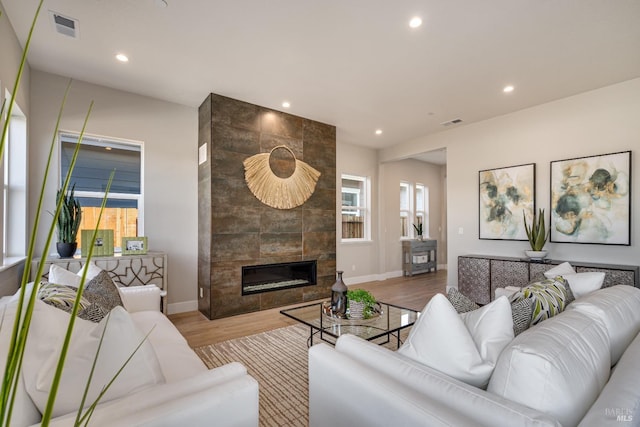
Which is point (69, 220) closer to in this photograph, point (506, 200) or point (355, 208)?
point (355, 208)

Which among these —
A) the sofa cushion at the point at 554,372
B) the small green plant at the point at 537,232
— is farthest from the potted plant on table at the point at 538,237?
the sofa cushion at the point at 554,372

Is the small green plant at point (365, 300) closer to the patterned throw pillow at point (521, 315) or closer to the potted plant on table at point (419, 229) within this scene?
the patterned throw pillow at point (521, 315)

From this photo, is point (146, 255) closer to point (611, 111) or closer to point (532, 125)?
point (532, 125)

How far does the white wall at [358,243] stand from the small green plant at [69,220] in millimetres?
3789

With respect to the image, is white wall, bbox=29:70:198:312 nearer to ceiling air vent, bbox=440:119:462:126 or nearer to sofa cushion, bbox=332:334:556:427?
sofa cushion, bbox=332:334:556:427

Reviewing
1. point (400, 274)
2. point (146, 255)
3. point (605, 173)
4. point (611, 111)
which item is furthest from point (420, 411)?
point (400, 274)

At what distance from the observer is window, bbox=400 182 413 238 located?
7113 millimetres

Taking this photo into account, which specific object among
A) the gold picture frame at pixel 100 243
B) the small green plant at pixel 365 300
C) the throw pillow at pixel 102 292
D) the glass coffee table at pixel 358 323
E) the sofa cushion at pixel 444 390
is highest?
the gold picture frame at pixel 100 243

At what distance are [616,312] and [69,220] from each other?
4.27 metres

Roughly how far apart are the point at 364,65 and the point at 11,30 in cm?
299

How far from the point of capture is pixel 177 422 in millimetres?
1002

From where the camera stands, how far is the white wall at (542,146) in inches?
137

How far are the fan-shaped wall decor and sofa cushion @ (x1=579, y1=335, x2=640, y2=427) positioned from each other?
12.0 feet

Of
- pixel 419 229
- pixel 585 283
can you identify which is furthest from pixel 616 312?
pixel 419 229
